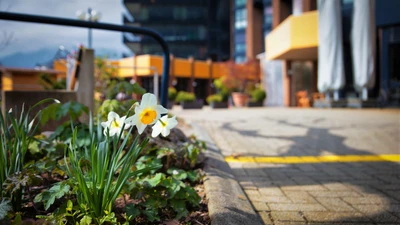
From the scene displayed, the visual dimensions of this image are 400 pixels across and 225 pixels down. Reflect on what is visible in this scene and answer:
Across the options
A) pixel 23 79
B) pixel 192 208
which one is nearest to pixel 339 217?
pixel 192 208

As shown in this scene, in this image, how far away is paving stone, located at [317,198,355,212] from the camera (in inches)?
73.9

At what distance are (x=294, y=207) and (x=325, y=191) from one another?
48 cm

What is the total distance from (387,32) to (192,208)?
12.5 metres

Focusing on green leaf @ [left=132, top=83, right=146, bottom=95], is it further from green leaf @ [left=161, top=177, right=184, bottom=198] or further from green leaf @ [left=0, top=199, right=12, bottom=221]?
green leaf @ [left=0, top=199, right=12, bottom=221]

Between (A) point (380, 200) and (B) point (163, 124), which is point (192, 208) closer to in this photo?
(B) point (163, 124)

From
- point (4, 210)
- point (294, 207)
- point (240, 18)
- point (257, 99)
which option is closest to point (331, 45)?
point (257, 99)

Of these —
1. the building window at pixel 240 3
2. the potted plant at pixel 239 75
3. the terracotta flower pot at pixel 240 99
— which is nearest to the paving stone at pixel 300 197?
the terracotta flower pot at pixel 240 99

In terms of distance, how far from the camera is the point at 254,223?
1.50m

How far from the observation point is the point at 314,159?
352cm

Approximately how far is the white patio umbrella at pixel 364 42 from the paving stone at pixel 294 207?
10.2 m

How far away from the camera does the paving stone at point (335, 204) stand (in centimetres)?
188

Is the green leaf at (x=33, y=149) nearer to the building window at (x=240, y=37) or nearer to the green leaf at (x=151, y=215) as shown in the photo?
the green leaf at (x=151, y=215)

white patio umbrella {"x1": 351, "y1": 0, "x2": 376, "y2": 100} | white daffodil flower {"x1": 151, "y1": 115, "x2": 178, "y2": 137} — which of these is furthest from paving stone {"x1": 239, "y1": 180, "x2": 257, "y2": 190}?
white patio umbrella {"x1": 351, "y1": 0, "x2": 376, "y2": 100}

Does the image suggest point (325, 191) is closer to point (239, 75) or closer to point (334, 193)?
point (334, 193)
